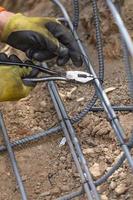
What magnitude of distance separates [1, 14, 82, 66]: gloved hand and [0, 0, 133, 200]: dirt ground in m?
0.42

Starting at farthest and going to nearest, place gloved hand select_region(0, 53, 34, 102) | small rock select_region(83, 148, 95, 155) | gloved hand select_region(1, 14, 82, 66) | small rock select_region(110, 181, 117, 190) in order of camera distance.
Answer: small rock select_region(83, 148, 95, 155)
small rock select_region(110, 181, 117, 190)
gloved hand select_region(1, 14, 82, 66)
gloved hand select_region(0, 53, 34, 102)

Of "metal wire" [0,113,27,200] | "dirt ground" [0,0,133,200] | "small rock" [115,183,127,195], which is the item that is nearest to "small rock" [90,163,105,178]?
"dirt ground" [0,0,133,200]

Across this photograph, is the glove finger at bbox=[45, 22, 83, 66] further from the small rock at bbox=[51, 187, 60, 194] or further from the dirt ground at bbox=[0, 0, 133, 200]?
the small rock at bbox=[51, 187, 60, 194]

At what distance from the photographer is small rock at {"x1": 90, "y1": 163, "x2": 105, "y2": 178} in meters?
1.97

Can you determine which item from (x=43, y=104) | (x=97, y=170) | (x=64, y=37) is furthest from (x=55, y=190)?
(x=64, y=37)

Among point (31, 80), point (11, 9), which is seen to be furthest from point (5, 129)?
point (11, 9)

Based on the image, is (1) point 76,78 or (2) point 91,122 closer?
(1) point 76,78

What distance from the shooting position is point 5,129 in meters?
2.20

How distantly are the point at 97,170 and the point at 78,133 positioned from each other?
0.84ft

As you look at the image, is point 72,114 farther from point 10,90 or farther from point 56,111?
point 10,90

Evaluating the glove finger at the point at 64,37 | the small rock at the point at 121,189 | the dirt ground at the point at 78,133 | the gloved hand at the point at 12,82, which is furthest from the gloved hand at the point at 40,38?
the small rock at the point at 121,189

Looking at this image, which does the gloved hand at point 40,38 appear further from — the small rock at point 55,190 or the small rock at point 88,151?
the small rock at point 55,190

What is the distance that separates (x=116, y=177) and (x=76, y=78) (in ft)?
1.55

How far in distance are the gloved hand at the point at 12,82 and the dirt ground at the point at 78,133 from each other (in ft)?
1.58
